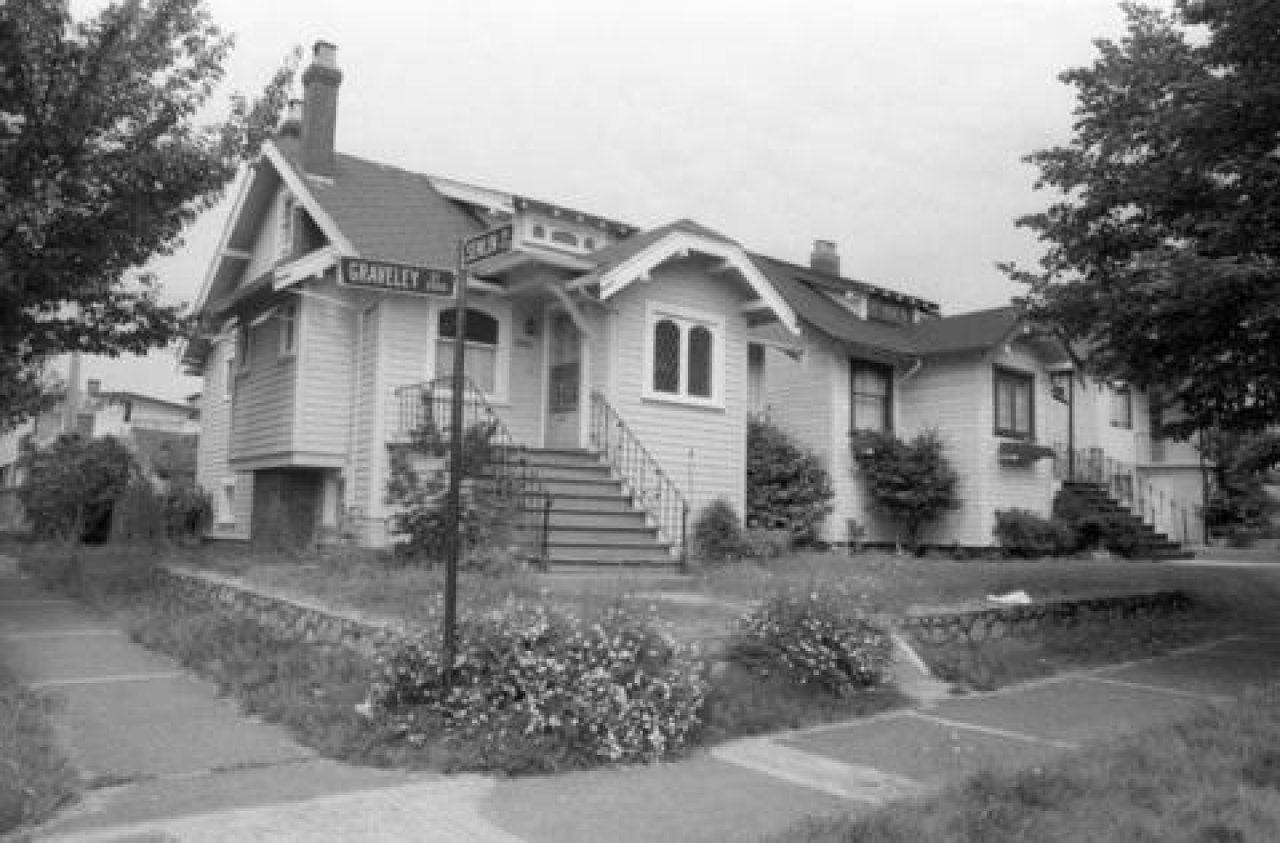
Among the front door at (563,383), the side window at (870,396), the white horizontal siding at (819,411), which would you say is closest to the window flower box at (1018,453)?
the side window at (870,396)

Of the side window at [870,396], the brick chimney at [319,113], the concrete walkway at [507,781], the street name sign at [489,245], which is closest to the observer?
the concrete walkway at [507,781]

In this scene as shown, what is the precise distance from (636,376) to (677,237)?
220cm

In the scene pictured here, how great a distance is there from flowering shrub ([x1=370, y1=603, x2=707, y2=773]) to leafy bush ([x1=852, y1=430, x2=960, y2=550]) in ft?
49.1

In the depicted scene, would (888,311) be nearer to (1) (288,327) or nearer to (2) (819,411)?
(2) (819,411)

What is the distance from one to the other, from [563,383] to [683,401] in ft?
6.51

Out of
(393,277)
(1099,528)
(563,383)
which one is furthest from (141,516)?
(1099,528)

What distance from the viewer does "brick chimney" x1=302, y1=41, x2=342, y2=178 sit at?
54.5ft

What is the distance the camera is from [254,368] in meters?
16.9

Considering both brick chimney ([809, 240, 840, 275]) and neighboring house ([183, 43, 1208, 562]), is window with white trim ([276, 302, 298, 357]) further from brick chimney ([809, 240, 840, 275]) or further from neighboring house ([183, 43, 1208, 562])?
brick chimney ([809, 240, 840, 275])

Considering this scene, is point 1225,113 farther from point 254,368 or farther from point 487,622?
point 254,368

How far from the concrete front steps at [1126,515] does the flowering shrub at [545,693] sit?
62.2 ft

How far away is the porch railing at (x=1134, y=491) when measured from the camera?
24391 millimetres

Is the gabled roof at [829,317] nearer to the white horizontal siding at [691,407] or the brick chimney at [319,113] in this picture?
the white horizontal siding at [691,407]

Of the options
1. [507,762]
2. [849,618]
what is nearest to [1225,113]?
[849,618]
